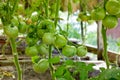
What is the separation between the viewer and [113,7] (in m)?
0.47

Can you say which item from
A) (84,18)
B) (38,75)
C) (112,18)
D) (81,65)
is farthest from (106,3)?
(38,75)

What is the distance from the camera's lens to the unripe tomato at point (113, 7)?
18.6 inches

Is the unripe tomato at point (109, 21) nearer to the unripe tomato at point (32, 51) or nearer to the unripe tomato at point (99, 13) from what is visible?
the unripe tomato at point (99, 13)

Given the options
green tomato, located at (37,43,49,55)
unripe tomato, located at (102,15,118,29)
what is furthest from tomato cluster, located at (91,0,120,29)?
green tomato, located at (37,43,49,55)

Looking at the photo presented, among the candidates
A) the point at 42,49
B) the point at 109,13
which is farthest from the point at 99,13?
the point at 42,49

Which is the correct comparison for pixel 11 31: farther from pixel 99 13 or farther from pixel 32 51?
pixel 99 13

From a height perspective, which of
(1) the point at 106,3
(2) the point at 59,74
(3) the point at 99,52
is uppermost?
(1) the point at 106,3

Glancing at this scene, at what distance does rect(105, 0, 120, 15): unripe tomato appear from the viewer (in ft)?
1.55

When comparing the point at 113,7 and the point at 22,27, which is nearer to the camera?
the point at 113,7

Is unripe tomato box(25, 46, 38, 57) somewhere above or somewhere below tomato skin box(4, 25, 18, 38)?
below

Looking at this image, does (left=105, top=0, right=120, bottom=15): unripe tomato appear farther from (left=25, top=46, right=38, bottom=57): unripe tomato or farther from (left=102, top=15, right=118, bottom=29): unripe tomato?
(left=25, top=46, right=38, bottom=57): unripe tomato

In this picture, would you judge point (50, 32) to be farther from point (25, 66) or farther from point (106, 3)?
point (25, 66)

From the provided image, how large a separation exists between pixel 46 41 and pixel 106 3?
0.38 feet

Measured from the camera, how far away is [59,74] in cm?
54
